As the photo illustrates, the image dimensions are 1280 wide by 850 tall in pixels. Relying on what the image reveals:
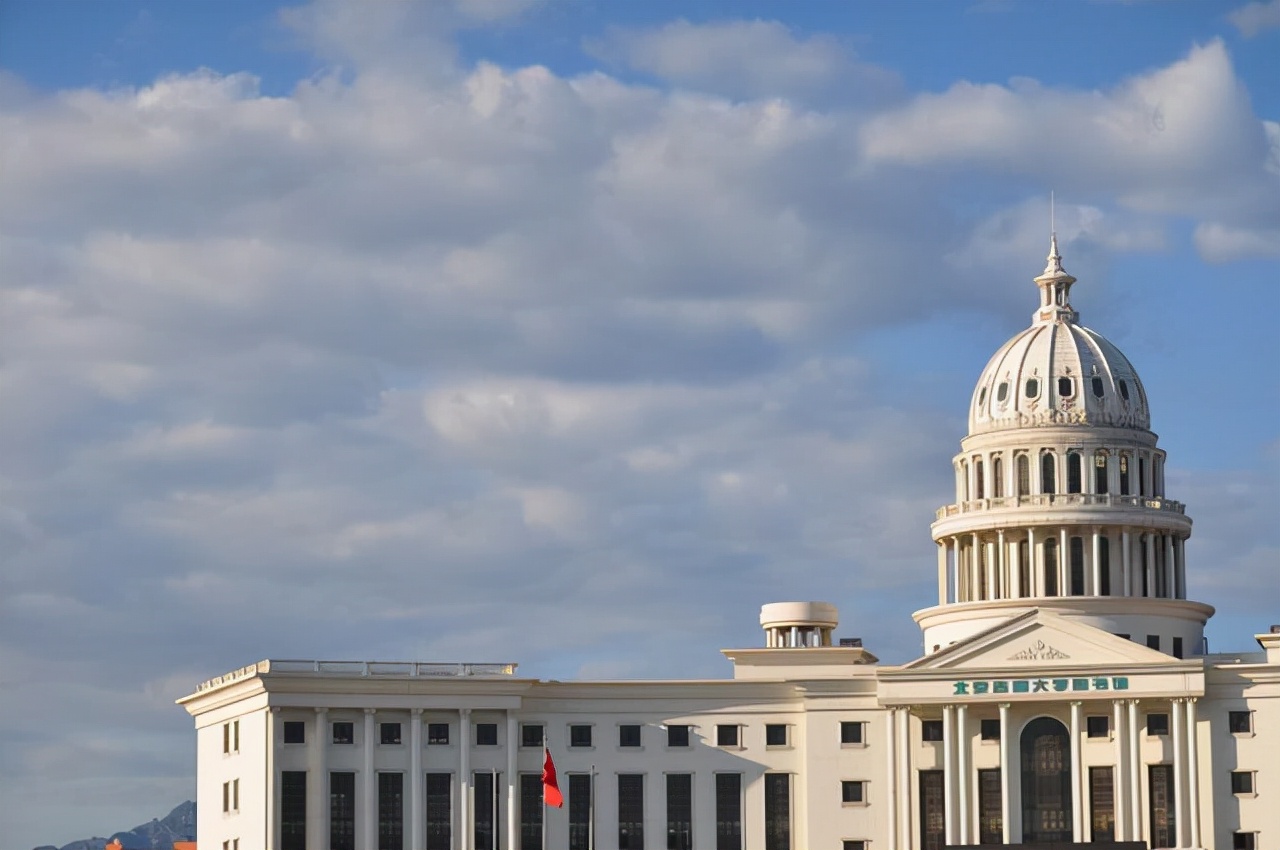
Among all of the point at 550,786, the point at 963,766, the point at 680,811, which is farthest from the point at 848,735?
the point at 550,786

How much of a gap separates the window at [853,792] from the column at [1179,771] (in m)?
16.2

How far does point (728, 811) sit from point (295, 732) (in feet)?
75.5

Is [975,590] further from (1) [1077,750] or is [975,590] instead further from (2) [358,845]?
(2) [358,845]

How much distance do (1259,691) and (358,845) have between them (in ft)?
154

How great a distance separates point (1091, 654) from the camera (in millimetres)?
152500

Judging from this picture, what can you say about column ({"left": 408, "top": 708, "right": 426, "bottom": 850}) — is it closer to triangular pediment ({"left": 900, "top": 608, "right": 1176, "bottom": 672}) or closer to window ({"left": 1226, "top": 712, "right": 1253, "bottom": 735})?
triangular pediment ({"left": 900, "top": 608, "right": 1176, "bottom": 672})

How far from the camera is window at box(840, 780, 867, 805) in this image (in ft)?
507

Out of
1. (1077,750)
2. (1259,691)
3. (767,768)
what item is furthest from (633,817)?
(1259,691)

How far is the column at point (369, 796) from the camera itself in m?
151

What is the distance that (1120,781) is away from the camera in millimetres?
150375

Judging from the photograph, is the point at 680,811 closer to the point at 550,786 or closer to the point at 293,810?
the point at 550,786

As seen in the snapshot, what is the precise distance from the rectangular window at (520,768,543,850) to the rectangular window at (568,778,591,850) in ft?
5.18

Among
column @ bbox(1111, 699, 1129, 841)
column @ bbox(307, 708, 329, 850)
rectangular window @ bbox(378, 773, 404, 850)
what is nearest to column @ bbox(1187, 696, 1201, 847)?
column @ bbox(1111, 699, 1129, 841)

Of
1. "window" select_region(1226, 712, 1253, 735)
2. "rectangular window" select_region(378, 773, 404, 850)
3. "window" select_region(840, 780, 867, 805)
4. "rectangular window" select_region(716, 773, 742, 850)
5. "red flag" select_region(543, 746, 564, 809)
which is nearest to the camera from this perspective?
"red flag" select_region(543, 746, 564, 809)
